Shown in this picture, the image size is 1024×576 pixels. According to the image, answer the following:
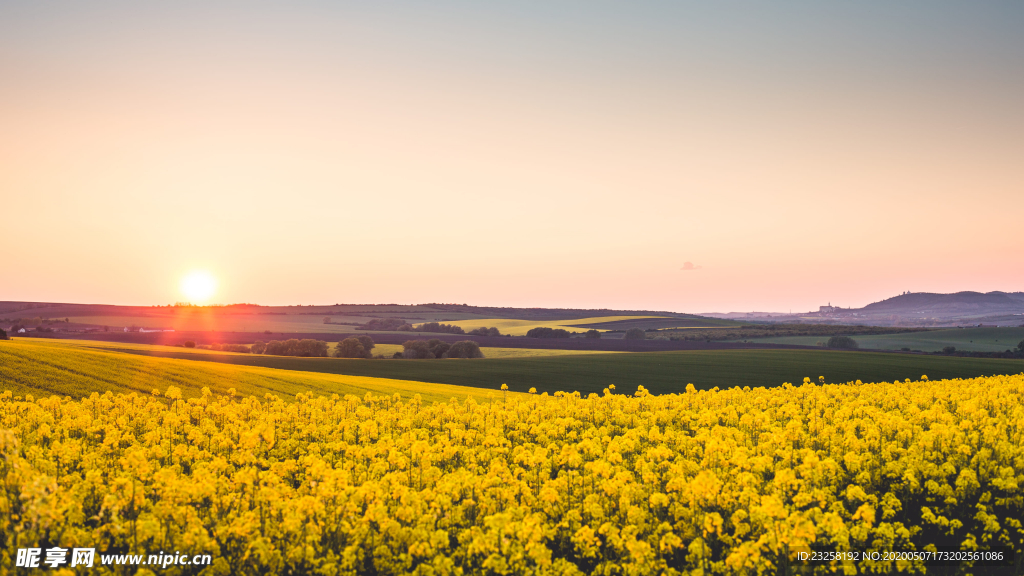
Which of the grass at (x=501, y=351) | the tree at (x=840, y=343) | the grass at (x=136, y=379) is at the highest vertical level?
the grass at (x=136, y=379)

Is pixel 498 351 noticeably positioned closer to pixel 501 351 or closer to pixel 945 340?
pixel 501 351

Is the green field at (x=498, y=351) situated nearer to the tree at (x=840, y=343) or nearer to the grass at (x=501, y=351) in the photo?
the grass at (x=501, y=351)

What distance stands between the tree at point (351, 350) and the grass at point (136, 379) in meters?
38.2

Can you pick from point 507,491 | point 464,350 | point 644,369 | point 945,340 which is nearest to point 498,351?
point 464,350

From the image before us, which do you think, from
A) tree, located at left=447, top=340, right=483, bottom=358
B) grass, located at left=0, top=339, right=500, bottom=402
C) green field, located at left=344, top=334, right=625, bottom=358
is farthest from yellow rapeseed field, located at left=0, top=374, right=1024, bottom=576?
green field, located at left=344, top=334, right=625, bottom=358

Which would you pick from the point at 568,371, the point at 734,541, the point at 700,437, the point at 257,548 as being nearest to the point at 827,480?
the point at 700,437

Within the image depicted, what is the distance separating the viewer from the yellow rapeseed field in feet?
26.5

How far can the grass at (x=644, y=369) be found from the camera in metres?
45.1

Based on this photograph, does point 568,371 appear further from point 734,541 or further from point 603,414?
point 734,541

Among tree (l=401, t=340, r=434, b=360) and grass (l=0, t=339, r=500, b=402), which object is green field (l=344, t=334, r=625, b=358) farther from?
grass (l=0, t=339, r=500, b=402)

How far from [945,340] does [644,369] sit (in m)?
74.1

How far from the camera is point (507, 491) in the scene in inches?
370

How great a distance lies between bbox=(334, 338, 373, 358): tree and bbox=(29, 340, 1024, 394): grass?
17934mm

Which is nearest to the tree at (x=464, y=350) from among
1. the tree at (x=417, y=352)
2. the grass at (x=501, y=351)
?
the grass at (x=501, y=351)
